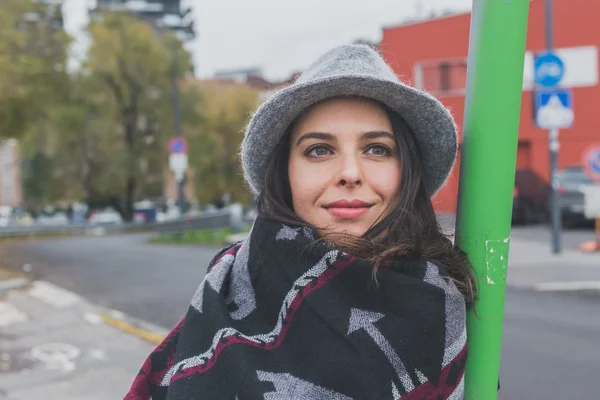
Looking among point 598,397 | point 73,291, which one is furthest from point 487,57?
point 73,291

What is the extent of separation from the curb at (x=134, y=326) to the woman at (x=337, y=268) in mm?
4916

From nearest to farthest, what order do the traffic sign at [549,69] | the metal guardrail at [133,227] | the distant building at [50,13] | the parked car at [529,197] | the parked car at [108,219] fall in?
the traffic sign at [549,69] → the distant building at [50,13] → the parked car at [529,197] → the metal guardrail at [133,227] → the parked car at [108,219]

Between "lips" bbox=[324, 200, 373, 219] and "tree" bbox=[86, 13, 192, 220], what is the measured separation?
110 ft

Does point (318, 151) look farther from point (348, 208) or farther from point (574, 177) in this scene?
point (574, 177)

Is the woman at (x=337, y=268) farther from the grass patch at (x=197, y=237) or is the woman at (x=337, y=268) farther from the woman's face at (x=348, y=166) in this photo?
the grass patch at (x=197, y=237)

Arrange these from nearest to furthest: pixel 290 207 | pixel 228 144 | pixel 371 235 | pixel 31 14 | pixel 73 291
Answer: pixel 371 235 → pixel 290 207 → pixel 73 291 → pixel 31 14 → pixel 228 144

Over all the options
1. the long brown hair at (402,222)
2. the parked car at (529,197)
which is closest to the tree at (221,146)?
the parked car at (529,197)

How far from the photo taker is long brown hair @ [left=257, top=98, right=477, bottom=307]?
3.84 feet

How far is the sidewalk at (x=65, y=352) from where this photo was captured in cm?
478

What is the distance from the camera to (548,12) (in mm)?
10969

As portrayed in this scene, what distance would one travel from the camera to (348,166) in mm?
1295

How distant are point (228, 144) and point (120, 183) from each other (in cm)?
890

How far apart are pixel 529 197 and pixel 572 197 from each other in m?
2.40

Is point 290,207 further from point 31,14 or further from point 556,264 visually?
point 31,14
